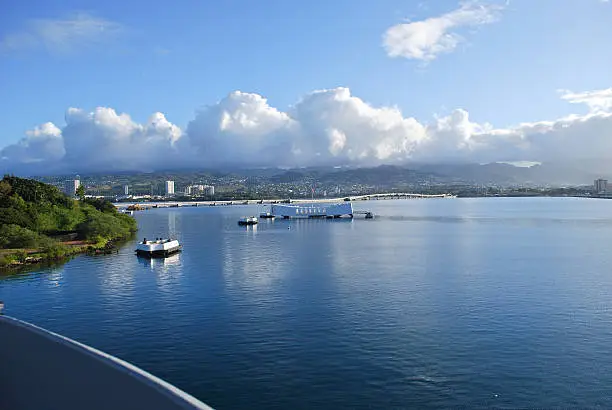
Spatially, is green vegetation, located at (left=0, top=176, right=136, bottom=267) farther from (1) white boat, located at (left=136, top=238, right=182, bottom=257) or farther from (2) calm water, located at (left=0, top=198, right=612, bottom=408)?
(1) white boat, located at (left=136, top=238, right=182, bottom=257)

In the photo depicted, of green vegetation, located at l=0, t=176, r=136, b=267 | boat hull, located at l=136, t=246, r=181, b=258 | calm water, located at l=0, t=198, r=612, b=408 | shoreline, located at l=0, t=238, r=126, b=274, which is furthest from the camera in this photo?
boat hull, located at l=136, t=246, r=181, b=258

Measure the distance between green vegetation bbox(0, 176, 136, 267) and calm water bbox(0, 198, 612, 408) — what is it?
6082mm

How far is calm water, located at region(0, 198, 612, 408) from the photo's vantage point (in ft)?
64.7

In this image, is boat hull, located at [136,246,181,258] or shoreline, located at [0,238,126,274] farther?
boat hull, located at [136,246,181,258]

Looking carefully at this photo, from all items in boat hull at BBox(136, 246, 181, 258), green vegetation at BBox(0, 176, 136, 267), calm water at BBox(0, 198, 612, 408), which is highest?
green vegetation at BBox(0, 176, 136, 267)

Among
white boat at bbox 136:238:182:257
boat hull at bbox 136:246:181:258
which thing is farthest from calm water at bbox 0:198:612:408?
white boat at bbox 136:238:182:257

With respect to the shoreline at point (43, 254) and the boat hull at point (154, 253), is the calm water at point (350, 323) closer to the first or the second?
the boat hull at point (154, 253)

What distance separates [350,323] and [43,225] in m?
50.6

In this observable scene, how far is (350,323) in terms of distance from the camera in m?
28.5

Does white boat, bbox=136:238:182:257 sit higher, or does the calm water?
white boat, bbox=136:238:182:257

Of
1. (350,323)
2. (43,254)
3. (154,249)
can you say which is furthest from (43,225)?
(350,323)

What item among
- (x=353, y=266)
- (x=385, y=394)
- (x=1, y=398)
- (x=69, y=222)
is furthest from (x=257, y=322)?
(x=69, y=222)

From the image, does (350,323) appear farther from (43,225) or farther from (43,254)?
(43,225)

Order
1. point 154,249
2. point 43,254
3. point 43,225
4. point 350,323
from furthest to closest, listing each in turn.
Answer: point 43,225 → point 154,249 → point 43,254 → point 350,323
